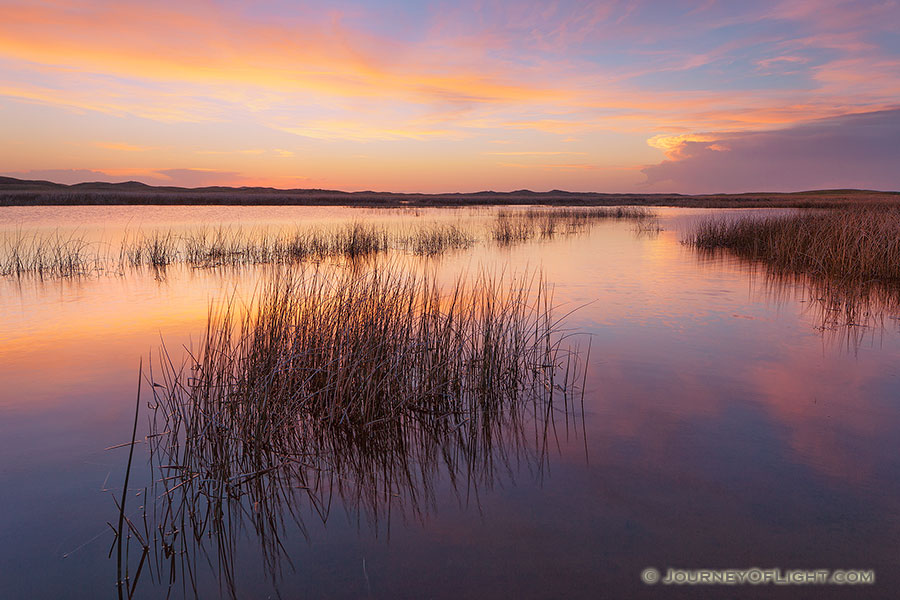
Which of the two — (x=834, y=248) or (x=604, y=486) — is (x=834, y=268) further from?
(x=604, y=486)

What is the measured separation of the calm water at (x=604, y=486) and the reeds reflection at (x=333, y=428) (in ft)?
0.45

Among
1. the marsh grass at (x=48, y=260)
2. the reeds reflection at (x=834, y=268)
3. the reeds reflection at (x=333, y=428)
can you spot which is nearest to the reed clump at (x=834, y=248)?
the reeds reflection at (x=834, y=268)

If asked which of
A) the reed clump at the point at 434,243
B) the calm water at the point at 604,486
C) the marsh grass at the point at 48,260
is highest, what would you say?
the reed clump at the point at 434,243

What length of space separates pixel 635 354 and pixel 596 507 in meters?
3.66

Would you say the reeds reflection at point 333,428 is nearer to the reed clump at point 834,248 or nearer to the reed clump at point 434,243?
the reed clump at point 834,248

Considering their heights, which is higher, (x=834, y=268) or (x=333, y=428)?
(x=834, y=268)

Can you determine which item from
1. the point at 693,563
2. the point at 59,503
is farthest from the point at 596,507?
the point at 59,503

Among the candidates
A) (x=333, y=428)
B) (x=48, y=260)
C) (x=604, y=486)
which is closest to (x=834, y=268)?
(x=604, y=486)

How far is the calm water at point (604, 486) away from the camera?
9.41 ft

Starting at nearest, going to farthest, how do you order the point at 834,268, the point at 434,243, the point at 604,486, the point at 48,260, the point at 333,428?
the point at 604,486 < the point at 333,428 < the point at 834,268 < the point at 48,260 < the point at 434,243

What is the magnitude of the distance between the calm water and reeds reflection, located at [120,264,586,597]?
0.14m

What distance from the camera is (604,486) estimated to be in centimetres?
370

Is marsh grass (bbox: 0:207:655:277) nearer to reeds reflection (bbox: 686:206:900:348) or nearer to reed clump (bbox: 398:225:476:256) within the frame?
reed clump (bbox: 398:225:476:256)

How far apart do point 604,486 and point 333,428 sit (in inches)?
90.0
